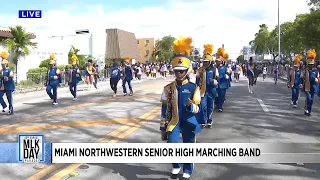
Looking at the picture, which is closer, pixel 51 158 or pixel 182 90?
pixel 51 158

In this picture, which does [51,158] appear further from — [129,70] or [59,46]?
[59,46]

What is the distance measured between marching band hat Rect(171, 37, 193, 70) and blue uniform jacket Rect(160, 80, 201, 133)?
24 centimetres

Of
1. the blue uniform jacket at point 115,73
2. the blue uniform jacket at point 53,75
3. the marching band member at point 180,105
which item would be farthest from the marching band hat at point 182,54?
the blue uniform jacket at point 115,73

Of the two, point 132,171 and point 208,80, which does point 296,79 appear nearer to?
point 208,80

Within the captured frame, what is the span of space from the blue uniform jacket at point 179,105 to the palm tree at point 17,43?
75.1 feet

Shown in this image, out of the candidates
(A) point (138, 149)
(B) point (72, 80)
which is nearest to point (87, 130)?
(A) point (138, 149)

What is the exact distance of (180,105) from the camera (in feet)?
18.4

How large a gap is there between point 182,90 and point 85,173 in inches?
77.1

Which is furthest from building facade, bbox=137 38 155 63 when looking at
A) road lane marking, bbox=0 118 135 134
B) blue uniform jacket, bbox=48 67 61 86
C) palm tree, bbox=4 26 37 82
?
road lane marking, bbox=0 118 135 134

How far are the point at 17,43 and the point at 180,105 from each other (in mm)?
23858

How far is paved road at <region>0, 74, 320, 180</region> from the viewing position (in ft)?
19.6

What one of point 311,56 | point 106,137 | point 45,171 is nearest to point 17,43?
point 106,137

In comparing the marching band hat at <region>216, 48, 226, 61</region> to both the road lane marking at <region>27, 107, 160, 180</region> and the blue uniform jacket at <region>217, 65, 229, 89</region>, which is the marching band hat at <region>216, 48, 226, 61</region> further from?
the road lane marking at <region>27, 107, 160, 180</region>

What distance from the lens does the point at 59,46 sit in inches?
1375
